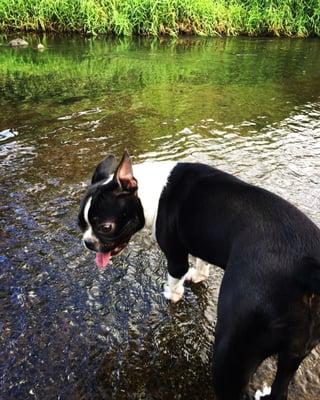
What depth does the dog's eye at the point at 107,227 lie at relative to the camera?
3174 mm

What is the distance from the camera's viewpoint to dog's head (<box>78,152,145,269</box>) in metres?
3.12

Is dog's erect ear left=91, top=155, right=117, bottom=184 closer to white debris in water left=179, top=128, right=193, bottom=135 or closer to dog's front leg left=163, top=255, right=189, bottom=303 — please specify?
dog's front leg left=163, top=255, right=189, bottom=303

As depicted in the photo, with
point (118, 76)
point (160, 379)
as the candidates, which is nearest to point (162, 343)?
point (160, 379)

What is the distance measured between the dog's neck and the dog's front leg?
0.36m

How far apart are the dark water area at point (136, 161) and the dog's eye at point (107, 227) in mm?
745

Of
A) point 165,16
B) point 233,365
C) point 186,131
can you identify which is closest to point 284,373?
point 233,365

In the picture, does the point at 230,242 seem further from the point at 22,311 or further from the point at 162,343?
the point at 22,311

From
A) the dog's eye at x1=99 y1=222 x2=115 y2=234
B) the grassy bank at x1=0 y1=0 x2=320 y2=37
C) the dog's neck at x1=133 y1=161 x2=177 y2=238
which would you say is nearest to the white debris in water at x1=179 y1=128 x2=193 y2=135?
the dog's neck at x1=133 y1=161 x2=177 y2=238

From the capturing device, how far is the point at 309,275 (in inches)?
84.7

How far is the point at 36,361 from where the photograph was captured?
3.08 meters

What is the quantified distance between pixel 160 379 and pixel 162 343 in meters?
0.33

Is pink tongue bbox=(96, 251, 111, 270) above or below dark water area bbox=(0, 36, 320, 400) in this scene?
above

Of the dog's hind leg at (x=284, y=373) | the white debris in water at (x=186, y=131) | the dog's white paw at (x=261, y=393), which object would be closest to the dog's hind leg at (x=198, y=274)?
the dog's white paw at (x=261, y=393)

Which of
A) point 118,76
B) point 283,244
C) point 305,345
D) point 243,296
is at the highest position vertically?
point 283,244
